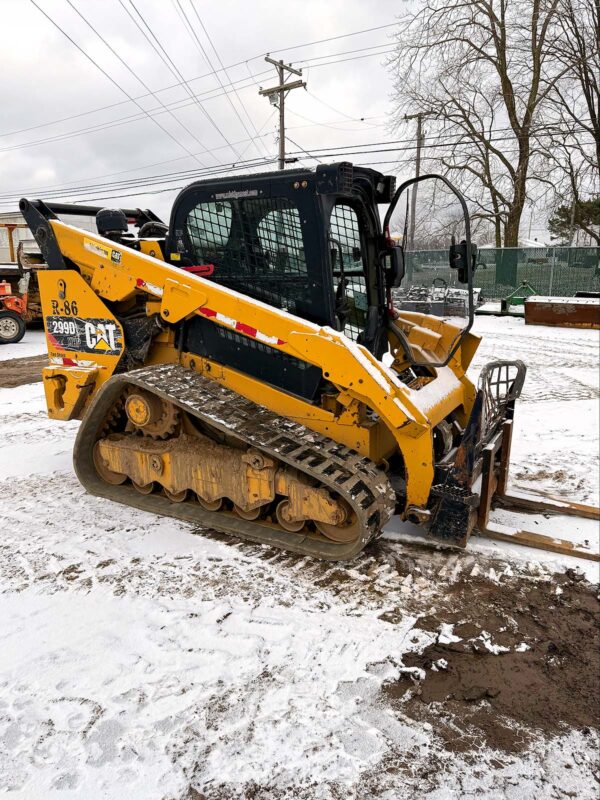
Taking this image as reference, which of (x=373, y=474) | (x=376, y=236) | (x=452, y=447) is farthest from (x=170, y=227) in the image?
(x=452, y=447)

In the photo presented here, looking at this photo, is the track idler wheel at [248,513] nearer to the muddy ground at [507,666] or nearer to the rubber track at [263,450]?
the rubber track at [263,450]

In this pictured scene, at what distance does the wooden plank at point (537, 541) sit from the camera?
11.9 feet

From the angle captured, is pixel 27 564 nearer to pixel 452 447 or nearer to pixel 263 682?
pixel 263 682

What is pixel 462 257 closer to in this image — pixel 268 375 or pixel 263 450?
pixel 268 375

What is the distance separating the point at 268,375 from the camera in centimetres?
390

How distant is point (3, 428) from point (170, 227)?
3678mm

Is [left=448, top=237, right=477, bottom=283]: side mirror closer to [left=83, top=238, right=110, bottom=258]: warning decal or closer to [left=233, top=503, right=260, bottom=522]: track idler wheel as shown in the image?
[left=233, top=503, right=260, bottom=522]: track idler wheel

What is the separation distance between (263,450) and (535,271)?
64.0 feet

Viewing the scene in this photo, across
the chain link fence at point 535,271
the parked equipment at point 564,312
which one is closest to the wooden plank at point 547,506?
the parked equipment at point 564,312

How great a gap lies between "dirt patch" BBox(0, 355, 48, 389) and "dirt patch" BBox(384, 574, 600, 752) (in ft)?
25.6

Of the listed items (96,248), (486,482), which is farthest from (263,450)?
(96,248)

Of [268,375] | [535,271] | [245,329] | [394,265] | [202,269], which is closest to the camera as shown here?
[245,329]

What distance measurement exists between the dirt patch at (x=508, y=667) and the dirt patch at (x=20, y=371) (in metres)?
7.81

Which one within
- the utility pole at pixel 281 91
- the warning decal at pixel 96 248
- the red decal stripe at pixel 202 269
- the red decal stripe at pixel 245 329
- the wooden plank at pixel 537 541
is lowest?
the wooden plank at pixel 537 541
